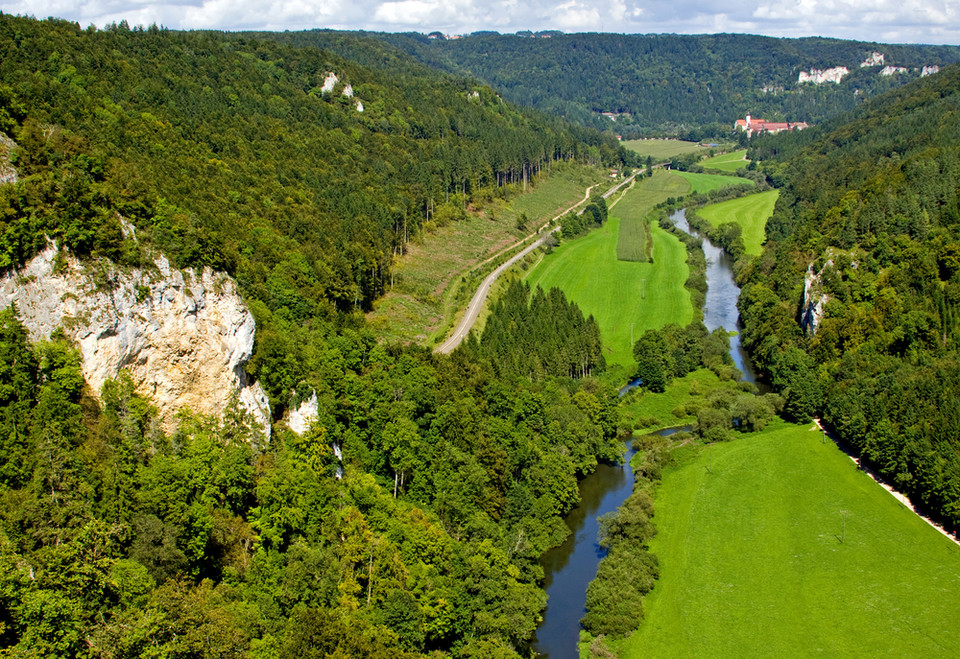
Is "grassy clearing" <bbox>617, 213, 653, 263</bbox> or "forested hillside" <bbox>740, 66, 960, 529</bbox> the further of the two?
"grassy clearing" <bbox>617, 213, 653, 263</bbox>

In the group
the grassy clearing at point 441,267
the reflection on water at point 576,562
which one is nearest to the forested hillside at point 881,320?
the reflection on water at point 576,562

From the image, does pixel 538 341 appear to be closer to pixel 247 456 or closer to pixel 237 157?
pixel 237 157

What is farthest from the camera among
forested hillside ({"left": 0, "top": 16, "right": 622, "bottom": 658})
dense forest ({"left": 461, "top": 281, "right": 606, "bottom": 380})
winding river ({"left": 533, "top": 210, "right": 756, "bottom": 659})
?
dense forest ({"left": 461, "top": 281, "right": 606, "bottom": 380})

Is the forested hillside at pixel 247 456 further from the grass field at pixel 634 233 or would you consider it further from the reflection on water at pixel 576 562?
the grass field at pixel 634 233

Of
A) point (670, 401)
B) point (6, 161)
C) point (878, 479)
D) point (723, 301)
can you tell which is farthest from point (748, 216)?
point (6, 161)

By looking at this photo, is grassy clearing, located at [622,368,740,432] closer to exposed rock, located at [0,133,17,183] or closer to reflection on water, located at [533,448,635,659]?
reflection on water, located at [533,448,635,659]

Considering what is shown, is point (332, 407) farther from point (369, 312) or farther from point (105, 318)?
point (369, 312)

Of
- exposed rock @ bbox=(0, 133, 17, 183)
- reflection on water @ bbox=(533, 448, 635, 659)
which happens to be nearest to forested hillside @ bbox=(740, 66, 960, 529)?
reflection on water @ bbox=(533, 448, 635, 659)
